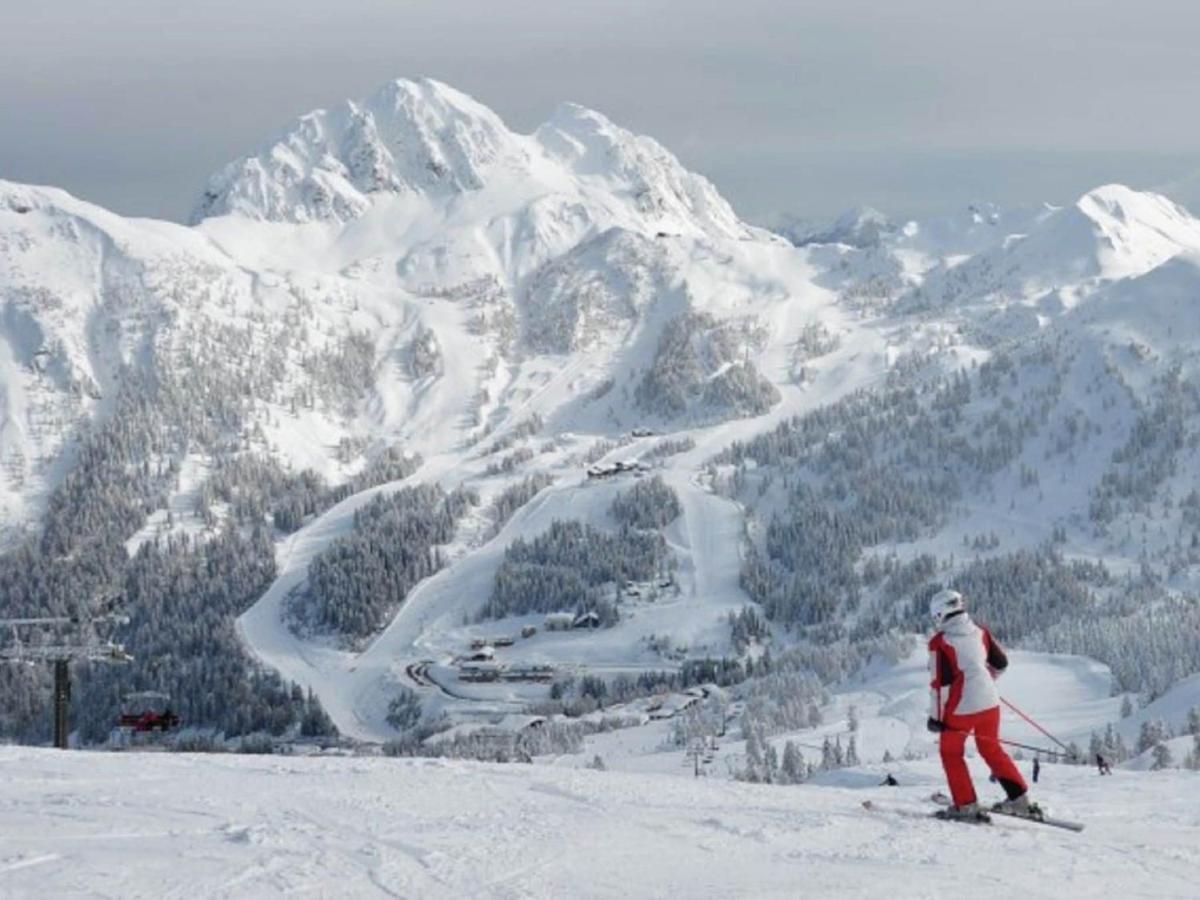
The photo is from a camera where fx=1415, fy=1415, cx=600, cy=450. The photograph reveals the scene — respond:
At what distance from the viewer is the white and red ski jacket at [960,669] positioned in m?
16.8

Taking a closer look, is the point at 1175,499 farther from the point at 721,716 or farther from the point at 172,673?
the point at 172,673

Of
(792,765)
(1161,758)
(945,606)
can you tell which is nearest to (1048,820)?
(945,606)

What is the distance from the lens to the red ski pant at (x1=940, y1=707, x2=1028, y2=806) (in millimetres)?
16625

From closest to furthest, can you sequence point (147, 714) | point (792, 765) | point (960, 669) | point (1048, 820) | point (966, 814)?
point (966, 814) < point (1048, 820) < point (960, 669) < point (792, 765) < point (147, 714)

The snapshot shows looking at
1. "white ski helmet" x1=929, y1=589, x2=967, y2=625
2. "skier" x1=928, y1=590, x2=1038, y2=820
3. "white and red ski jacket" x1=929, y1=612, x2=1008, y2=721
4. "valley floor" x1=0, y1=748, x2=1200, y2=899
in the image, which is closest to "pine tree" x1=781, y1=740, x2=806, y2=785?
"valley floor" x1=0, y1=748, x2=1200, y2=899

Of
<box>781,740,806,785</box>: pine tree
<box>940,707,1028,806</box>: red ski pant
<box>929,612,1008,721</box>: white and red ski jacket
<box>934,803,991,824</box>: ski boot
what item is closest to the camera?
<box>934,803,991,824</box>: ski boot

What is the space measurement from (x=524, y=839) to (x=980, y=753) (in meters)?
5.70

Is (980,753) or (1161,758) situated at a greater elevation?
(980,753)

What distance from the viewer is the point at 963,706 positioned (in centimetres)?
1677

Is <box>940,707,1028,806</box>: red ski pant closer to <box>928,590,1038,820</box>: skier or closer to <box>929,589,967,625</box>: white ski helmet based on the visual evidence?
<box>928,590,1038,820</box>: skier

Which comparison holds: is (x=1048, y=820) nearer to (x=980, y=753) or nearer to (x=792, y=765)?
(x=980, y=753)

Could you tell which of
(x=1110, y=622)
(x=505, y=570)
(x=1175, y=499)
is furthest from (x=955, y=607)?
(x=1175, y=499)

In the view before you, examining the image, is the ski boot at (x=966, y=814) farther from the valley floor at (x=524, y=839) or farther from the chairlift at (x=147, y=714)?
the chairlift at (x=147, y=714)

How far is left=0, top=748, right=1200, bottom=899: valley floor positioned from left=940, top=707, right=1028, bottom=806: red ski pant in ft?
1.67
